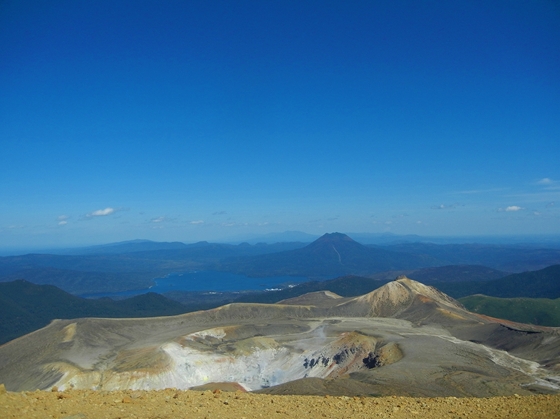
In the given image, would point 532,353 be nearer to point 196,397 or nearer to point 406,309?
point 406,309

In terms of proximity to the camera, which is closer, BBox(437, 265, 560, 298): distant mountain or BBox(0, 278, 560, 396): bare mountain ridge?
BBox(0, 278, 560, 396): bare mountain ridge

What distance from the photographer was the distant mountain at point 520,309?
107562mm

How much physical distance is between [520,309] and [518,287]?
6541 centimetres

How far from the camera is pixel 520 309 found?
11375 centimetres

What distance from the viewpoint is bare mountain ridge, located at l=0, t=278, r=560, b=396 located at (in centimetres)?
3981

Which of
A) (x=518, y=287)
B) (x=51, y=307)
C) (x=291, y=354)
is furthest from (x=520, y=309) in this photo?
(x=51, y=307)

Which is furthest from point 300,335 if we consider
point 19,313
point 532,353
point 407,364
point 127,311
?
point 19,313

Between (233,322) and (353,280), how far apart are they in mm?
120748

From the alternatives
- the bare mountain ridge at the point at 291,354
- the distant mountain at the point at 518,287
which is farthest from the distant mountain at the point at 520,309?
the distant mountain at the point at 518,287

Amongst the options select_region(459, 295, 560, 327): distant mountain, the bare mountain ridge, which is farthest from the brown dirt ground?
select_region(459, 295, 560, 327): distant mountain

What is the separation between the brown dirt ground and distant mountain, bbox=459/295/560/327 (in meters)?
110

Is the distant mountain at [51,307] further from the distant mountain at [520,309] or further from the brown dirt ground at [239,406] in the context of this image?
the brown dirt ground at [239,406]

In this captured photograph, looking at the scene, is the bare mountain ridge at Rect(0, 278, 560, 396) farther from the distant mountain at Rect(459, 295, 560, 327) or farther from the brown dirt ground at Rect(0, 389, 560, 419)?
the distant mountain at Rect(459, 295, 560, 327)

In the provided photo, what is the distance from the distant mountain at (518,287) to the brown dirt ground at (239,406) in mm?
167666
